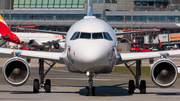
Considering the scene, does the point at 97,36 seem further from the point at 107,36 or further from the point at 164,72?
the point at 164,72

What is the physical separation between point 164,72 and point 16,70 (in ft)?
21.7

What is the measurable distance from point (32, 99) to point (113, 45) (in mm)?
4187

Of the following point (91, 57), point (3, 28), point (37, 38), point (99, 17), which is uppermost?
point (91, 57)

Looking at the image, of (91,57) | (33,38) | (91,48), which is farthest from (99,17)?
(91,57)

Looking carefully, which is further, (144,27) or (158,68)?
(144,27)

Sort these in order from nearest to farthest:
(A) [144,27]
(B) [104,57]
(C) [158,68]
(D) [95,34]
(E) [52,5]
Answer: (B) [104,57] → (D) [95,34] → (C) [158,68] → (A) [144,27] → (E) [52,5]

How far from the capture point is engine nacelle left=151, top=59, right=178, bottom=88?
45.9 ft

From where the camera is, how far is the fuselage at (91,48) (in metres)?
12.2

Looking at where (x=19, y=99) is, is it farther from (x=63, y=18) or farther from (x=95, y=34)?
(x=63, y=18)

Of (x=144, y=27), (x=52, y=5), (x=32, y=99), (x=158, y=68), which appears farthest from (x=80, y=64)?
(x=52, y=5)

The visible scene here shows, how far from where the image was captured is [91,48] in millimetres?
12188

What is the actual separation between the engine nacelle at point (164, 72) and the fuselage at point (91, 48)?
1.93 meters

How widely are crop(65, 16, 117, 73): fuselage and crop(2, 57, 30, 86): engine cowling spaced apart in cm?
193

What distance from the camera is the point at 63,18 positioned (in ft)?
403
